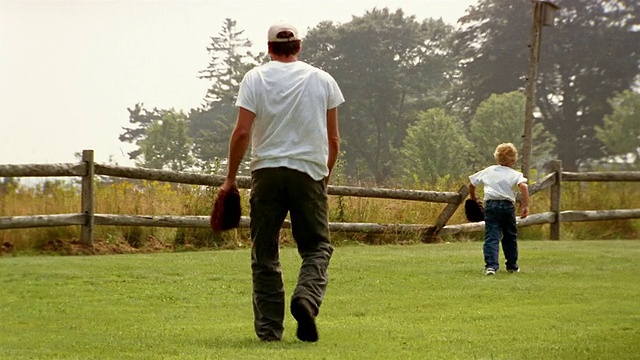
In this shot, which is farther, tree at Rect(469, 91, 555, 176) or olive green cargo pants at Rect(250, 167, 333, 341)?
tree at Rect(469, 91, 555, 176)

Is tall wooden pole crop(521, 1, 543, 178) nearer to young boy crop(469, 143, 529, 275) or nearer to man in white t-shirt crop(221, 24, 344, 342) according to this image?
young boy crop(469, 143, 529, 275)

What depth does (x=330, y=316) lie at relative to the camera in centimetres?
923

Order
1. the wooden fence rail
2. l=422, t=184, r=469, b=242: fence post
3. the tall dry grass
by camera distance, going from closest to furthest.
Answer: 1. the wooden fence rail
2. the tall dry grass
3. l=422, t=184, r=469, b=242: fence post

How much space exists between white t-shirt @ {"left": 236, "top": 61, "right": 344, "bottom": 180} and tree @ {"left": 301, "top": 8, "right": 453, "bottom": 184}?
3001 inches

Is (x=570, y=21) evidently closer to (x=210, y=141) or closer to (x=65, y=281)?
(x=210, y=141)

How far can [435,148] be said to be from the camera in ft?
275

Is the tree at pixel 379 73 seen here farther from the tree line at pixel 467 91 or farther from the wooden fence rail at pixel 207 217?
the wooden fence rail at pixel 207 217

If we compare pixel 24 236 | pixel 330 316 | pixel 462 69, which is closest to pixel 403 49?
pixel 462 69

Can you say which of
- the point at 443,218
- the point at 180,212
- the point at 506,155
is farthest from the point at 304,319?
the point at 443,218

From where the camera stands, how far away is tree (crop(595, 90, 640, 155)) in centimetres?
7488

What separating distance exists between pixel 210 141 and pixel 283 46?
85000 millimetres

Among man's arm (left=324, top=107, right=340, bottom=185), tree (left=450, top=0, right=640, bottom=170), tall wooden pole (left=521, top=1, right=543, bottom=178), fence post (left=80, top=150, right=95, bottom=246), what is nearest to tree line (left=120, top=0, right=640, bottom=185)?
tree (left=450, top=0, right=640, bottom=170)

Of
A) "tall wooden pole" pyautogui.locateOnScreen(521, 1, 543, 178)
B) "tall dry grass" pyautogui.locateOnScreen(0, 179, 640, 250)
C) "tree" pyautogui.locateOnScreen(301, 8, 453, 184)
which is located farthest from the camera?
"tree" pyautogui.locateOnScreen(301, 8, 453, 184)

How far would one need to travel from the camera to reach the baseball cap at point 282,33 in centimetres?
712
